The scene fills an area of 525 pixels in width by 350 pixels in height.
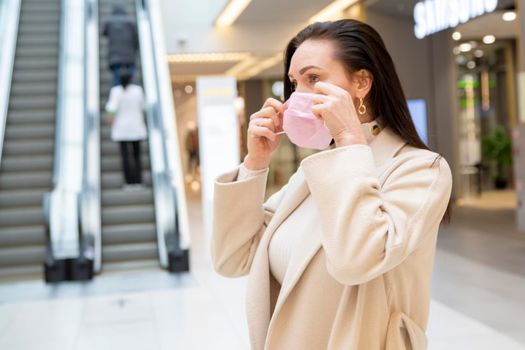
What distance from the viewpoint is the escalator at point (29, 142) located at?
848 centimetres

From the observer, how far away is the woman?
134cm

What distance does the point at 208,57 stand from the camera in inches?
663

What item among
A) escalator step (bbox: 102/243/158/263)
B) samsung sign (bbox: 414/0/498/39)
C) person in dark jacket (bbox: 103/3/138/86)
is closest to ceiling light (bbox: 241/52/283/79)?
samsung sign (bbox: 414/0/498/39)

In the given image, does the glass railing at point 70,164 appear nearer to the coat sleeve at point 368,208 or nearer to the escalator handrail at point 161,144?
the escalator handrail at point 161,144

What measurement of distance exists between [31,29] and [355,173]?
12445 millimetres

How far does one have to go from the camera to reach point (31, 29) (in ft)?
41.4

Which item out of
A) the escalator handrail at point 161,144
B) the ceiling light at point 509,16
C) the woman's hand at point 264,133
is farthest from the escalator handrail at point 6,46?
the ceiling light at point 509,16

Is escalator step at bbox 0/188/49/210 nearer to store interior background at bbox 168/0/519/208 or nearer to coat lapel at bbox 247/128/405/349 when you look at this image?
store interior background at bbox 168/0/519/208

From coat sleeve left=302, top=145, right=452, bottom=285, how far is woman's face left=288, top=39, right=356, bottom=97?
203 mm

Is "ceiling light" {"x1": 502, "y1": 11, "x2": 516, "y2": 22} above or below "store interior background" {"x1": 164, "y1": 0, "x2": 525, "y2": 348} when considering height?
above

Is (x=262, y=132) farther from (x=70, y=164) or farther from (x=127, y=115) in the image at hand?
(x=127, y=115)

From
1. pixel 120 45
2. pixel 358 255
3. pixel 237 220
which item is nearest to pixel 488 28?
pixel 120 45

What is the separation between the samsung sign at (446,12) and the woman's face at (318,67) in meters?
8.05

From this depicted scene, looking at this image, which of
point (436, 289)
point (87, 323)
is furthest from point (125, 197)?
point (436, 289)
